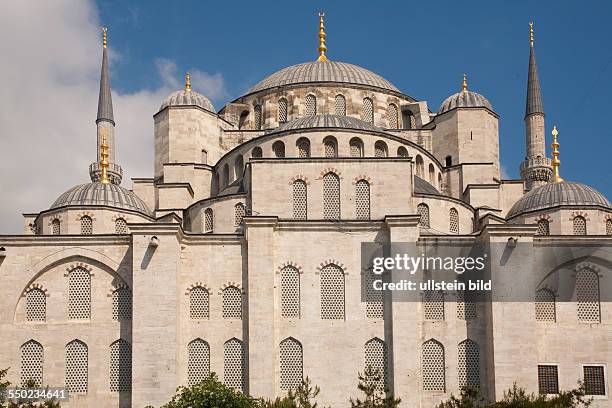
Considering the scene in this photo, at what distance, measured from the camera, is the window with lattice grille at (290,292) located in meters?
29.4

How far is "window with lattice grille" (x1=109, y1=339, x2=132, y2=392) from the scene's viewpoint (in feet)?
94.9

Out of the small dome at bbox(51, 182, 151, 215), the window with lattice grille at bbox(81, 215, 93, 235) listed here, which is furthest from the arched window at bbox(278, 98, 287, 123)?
the window with lattice grille at bbox(81, 215, 93, 235)

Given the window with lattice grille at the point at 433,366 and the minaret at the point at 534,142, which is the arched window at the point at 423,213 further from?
the minaret at the point at 534,142

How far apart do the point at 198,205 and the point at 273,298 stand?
5.11 meters

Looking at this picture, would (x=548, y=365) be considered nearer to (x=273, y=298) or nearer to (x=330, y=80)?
(x=273, y=298)

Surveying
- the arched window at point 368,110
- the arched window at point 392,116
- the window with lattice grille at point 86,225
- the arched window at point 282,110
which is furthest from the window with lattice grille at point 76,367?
the arched window at point 392,116

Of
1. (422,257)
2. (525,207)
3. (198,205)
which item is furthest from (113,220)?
(525,207)

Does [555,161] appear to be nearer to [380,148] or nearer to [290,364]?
[380,148]

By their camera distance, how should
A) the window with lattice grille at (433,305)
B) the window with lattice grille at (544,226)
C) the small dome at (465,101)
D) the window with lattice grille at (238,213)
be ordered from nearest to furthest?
the window with lattice grille at (433,305), the window with lattice grille at (238,213), the window with lattice grille at (544,226), the small dome at (465,101)

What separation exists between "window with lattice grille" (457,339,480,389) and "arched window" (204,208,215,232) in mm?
7842

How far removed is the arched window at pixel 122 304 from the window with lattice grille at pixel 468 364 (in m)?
8.42

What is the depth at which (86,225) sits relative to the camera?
107ft

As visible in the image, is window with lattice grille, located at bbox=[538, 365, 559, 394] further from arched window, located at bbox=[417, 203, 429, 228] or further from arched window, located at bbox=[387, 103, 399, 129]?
arched window, located at bbox=[387, 103, 399, 129]

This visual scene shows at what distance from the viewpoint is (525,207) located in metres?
34.0
